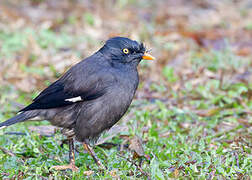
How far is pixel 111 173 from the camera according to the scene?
4160 millimetres

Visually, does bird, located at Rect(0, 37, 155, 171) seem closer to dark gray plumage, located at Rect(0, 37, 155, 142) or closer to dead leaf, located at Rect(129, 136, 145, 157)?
dark gray plumage, located at Rect(0, 37, 155, 142)

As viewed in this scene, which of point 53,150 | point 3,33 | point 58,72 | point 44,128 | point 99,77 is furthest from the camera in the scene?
point 3,33

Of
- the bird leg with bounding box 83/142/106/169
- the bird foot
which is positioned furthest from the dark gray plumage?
the bird foot

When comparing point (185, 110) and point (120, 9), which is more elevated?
point (120, 9)

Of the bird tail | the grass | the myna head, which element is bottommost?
the grass

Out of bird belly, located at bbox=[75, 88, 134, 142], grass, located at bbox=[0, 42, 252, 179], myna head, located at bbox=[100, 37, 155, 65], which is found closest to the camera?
grass, located at bbox=[0, 42, 252, 179]

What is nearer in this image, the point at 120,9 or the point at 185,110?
the point at 185,110

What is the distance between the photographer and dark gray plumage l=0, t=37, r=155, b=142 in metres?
4.56

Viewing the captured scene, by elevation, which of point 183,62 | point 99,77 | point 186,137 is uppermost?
point 99,77

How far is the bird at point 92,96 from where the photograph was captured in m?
4.56

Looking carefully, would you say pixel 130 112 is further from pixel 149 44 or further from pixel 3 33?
pixel 3 33

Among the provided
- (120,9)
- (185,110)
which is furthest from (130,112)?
(120,9)

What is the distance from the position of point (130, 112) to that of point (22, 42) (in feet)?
11.8

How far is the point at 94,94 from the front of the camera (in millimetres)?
4578
